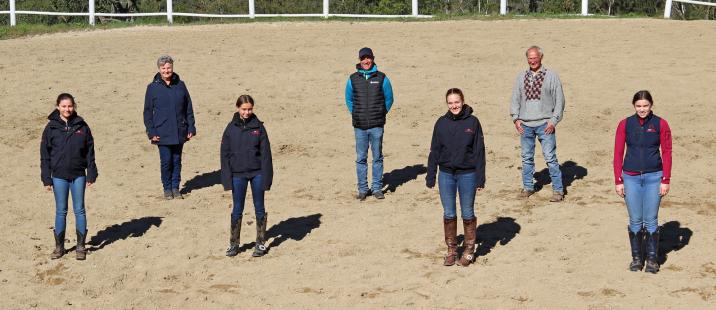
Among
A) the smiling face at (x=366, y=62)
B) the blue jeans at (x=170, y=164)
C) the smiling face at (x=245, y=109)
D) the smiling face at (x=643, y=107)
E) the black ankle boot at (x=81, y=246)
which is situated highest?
the smiling face at (x=366, y=62)

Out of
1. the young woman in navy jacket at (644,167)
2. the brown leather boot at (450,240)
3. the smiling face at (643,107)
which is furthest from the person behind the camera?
the brown leather boot at (450,240)

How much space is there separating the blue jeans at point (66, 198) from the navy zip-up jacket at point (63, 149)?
0.29 feet

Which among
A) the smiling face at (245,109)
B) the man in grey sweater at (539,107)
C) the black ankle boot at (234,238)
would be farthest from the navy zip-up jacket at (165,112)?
the man in grey sweater at (539,107)

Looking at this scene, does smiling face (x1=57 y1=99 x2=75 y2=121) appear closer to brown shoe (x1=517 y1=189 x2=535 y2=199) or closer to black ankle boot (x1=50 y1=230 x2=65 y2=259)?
black ankle boot (x1=50 y1=230 x2=65 y2=259)

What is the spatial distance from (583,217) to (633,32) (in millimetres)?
13740

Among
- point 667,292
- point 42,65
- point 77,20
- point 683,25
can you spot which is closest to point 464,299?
point 667,292

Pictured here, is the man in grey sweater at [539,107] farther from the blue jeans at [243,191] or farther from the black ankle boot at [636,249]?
the blue jeans at [243,191]

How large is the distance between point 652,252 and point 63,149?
599cm

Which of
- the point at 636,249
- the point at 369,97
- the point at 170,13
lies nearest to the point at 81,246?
the point at 369,97

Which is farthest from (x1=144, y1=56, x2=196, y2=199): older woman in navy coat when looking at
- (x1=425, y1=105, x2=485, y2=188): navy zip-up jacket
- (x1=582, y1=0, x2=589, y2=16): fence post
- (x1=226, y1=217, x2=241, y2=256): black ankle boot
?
(x1=582, y1=0, x2=589, y2=16): fence post

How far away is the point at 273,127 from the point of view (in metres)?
18.9

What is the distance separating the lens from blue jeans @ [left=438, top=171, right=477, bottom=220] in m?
11.2

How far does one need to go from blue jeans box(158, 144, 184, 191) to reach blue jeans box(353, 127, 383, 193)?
2360 millimetres

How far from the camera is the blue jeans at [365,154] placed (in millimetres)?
14367
